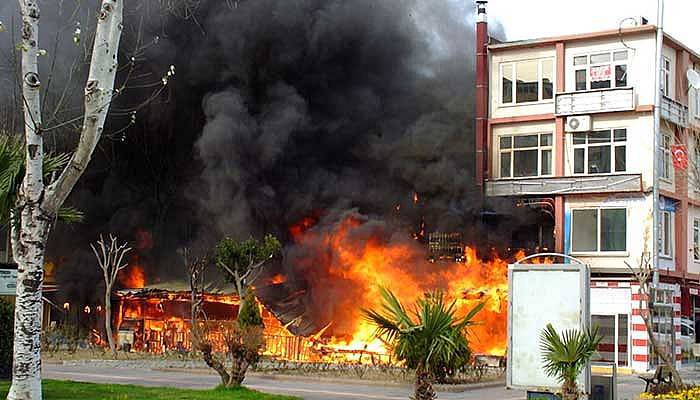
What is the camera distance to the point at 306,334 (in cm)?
3556

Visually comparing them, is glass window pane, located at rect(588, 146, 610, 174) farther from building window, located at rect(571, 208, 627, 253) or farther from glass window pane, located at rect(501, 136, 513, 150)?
glass window pane, located at rect(501, 136, 513, 150)

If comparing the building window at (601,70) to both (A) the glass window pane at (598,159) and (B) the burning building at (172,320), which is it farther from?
(B) the burning building at (172,320)

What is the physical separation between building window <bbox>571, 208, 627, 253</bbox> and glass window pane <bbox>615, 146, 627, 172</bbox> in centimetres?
159

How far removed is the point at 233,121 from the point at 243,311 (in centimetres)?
1942

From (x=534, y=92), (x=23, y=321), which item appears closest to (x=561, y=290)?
(x=23, y=321)

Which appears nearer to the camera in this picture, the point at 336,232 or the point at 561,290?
the point at 561,290

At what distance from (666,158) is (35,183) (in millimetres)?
28362

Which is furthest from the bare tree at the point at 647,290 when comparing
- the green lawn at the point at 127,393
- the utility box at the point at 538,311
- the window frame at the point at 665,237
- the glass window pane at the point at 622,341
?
the green lawn at the point at 127,393

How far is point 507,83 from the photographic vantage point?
38.0 meters

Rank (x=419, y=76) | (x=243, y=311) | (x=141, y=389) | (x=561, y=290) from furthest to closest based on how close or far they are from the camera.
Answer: (x=419, y=76) → (x=243, y=311) → (x=141, y=389) → (x=561, y=290)

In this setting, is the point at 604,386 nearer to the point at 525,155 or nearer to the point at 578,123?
the point at 578,123

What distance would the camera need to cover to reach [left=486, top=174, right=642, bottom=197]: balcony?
3475 cm

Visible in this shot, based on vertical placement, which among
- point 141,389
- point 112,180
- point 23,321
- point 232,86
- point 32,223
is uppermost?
point 232,86

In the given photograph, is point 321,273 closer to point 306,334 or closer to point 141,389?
point 306,334
